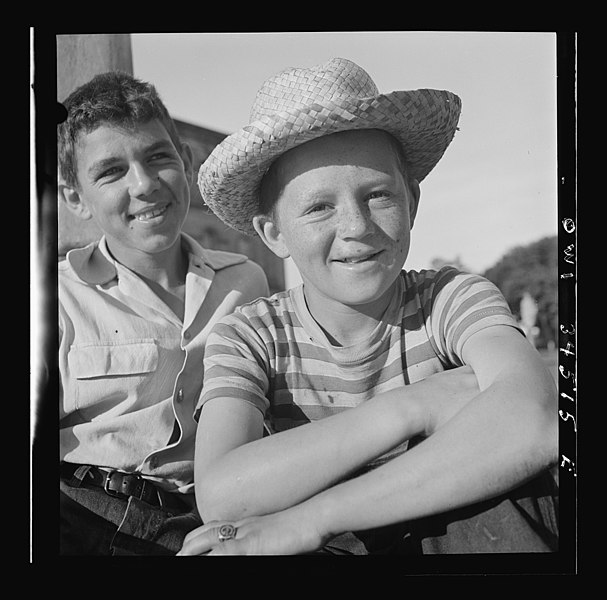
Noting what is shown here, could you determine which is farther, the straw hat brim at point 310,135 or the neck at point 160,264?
the neck at point 160,264

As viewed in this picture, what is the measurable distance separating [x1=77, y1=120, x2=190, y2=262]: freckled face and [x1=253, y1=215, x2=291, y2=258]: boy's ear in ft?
0.85

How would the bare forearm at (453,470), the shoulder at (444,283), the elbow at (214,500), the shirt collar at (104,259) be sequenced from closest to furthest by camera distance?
1. the bare forearm at (453,470)
2. the elbow at (214,500)
3. the shoulder at (444,283)
4. the shirt collar at (104,259)

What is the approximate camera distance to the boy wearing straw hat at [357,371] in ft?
8.37

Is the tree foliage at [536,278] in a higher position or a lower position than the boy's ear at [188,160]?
lower

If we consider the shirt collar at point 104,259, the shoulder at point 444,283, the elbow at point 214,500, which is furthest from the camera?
the shirt collar at point 104,259

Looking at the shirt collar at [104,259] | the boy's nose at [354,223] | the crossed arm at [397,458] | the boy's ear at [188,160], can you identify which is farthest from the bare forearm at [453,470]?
the boy's ear at [188,160]

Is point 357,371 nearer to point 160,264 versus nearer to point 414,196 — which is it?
point 414,196

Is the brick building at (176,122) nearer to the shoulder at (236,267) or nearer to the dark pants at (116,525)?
the shoulder at (236,267)

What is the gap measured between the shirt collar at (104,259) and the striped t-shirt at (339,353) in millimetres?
237

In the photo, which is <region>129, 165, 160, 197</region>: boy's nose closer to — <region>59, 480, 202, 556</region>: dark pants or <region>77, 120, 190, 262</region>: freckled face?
<region>77, 120, 190, 262</region>: freckled face

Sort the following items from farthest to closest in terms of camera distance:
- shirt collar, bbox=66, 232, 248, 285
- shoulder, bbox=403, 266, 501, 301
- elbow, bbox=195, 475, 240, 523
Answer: shirt collar, bbox=66, 232, 248, 285 → shoulder, bbox=403, 266, 501, 301 → elbow, bbox=195, 475, 240, 523

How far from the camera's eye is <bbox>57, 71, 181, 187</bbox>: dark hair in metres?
2.77

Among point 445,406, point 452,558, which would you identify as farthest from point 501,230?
point 452,558

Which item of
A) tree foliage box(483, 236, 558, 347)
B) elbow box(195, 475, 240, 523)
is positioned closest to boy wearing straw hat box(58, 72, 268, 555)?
elbow box(195, 475, 240, 523)
